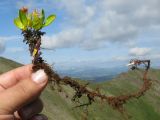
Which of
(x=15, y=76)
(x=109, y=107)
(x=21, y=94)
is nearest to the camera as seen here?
(x=21, y=94)

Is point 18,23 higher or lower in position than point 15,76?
higher

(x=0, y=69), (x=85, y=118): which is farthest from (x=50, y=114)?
(x=85, y=118)

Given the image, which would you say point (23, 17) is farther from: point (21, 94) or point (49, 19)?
point (21, 94)

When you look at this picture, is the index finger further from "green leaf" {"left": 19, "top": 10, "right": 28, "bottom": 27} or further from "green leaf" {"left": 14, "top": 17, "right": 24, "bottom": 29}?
"green leaf" {"left": 19, "top": 10, "right": 28, "bottom": 27}

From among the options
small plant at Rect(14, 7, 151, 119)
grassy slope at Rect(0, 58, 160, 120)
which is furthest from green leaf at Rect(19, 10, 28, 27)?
grassy slope at Rect(0, 58, 160, 120)

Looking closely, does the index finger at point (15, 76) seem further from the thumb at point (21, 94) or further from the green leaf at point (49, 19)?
the green leaf at point (49, 19)

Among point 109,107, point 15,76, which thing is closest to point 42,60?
point 15,76
